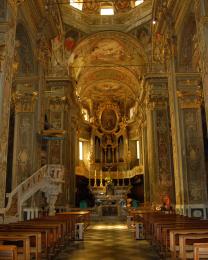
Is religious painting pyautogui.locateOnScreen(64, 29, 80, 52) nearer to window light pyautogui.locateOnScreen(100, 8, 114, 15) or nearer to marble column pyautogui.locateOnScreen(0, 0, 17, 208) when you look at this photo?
window light pyautogui.locateOnScreen(100, 8, 114, 15)

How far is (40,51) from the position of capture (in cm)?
1242

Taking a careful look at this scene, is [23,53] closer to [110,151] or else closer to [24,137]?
[24,137]

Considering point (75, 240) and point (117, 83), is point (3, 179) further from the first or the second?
point (117, 83)

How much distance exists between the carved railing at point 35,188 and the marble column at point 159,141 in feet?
19.9

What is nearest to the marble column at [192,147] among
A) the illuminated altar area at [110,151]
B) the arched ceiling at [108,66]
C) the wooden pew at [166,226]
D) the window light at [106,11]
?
the wooden pew at [166,226]

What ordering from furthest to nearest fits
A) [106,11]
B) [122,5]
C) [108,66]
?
[108,66], [106,11], [122,5]

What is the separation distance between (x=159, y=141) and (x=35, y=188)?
860cm

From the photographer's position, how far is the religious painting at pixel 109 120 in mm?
30594

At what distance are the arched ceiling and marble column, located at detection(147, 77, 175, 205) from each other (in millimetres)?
2509

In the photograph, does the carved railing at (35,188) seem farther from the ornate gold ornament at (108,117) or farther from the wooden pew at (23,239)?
the ornate gold ornament at (108,117)

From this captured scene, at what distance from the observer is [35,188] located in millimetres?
11070

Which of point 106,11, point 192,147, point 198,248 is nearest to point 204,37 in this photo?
point 192,147

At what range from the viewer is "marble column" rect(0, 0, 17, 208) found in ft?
25.5

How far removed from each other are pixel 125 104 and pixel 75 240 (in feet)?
75.3
